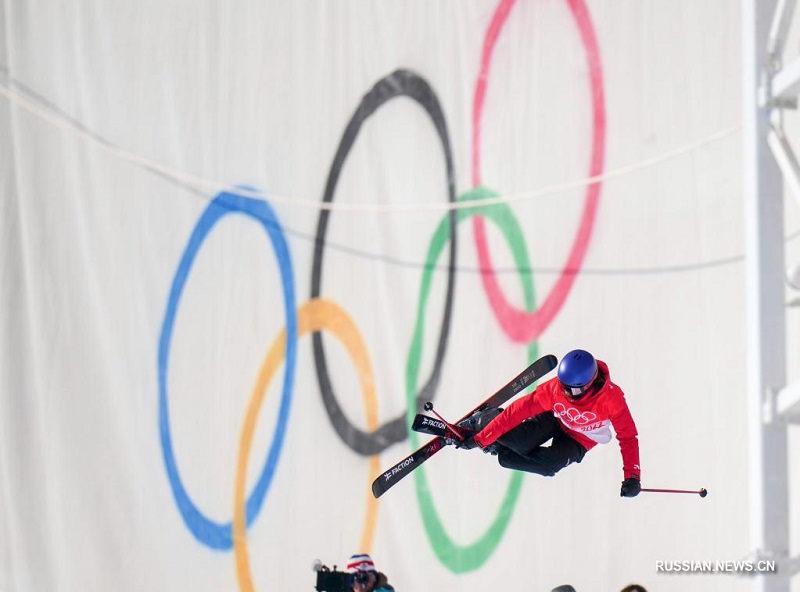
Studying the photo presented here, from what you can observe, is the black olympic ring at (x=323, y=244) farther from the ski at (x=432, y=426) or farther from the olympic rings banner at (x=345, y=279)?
the ski at (x=432, y=426)

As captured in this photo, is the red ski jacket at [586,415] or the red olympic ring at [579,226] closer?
the red ski jacket at [586,415]

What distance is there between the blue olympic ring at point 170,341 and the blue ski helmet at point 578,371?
2.81 metres

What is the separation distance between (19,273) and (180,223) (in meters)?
1.01

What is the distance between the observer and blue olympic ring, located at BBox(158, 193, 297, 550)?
5.91 meters

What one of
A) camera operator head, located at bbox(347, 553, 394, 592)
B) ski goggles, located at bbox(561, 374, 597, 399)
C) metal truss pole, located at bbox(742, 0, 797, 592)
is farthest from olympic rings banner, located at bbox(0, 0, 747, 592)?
metal truss pole, located at bbox(742, 0, 797, 592)

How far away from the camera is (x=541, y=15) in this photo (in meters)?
4.99

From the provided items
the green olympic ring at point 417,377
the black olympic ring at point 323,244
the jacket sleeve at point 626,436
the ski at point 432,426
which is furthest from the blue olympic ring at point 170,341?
the jacket sleeve at point 626,436

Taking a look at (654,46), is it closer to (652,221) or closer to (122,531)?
(652,221)

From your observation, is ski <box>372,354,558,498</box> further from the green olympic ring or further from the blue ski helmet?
the green olympic ring

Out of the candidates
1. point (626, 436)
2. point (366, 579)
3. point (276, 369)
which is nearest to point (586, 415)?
point (626, 436)

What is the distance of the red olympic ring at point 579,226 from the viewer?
15.7ft

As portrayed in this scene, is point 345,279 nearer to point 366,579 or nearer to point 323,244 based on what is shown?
point 323,244

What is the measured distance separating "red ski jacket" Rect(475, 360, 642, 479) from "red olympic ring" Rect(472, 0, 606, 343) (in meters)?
1.16

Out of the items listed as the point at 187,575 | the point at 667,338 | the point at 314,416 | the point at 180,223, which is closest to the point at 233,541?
the point at 187,575
